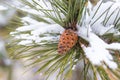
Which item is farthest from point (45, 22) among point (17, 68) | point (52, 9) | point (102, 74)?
point (17, 68)

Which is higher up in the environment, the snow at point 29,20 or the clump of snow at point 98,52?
the snow at point 29,20

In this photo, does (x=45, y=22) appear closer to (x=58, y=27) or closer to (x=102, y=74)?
(x=58, y=27)

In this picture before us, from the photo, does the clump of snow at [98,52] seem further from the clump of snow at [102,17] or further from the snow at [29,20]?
the snow at [29,20]

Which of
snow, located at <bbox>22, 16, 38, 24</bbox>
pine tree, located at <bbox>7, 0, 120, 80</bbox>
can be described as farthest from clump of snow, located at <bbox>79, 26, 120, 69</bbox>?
snow, located at <bbox>22, 16, 38, 24</bbox>

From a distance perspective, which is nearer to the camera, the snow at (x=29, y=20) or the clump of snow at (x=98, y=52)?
the clump of snow at (x=98, y=52)

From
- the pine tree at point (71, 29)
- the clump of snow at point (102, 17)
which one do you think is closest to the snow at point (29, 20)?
the pine tree at point (71, 29)

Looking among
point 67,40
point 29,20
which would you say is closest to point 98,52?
point 67,40

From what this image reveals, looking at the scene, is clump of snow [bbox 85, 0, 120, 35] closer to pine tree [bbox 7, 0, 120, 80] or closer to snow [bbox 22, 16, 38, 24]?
pine tree [bbox 7, 0, 120, 80]

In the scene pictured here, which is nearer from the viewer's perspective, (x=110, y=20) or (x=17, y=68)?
(x=110, y=20)
